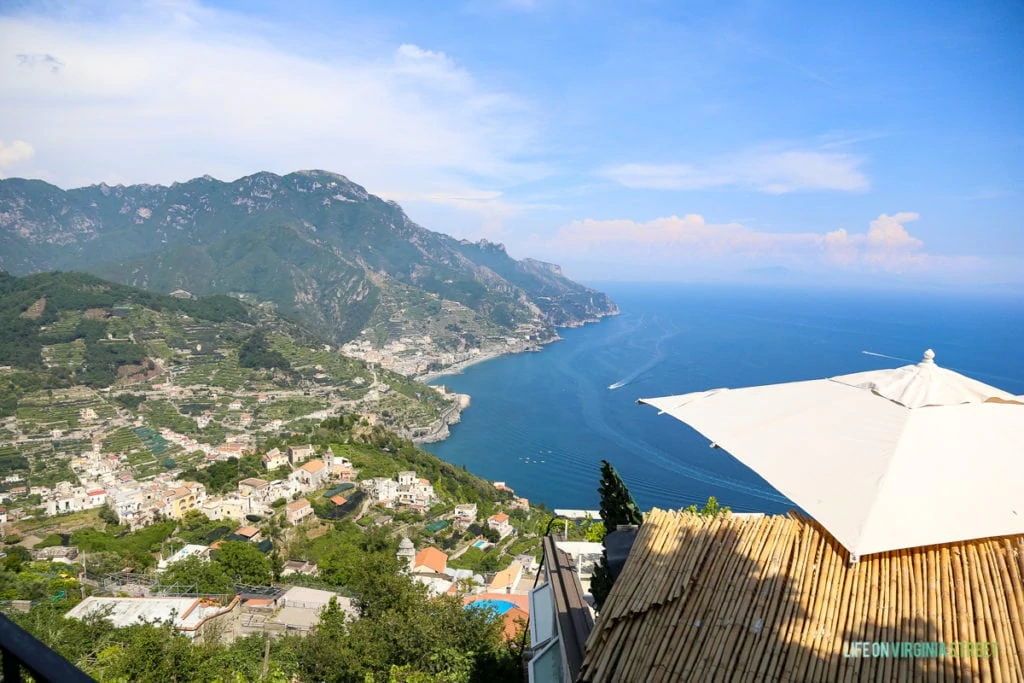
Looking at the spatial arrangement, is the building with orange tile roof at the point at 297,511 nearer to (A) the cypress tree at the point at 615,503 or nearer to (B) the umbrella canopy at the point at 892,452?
(A) the cypress tree at the point at 615,503

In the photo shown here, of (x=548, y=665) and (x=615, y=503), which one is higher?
(x=615, y=503)

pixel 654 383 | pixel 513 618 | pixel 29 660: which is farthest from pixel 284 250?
pixel 29 660

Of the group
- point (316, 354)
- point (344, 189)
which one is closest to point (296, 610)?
point (316, 354)

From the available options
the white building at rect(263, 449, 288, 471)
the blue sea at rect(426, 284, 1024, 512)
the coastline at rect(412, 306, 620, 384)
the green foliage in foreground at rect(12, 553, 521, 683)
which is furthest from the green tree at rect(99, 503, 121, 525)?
the coastline at rect(412, 306, 620, 384)

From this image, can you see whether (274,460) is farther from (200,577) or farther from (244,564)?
(200,577)

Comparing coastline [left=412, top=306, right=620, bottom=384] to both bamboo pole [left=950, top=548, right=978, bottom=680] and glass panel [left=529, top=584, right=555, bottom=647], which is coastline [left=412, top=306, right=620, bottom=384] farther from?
bamboo pole [left=950, top=548, right=978, bottom=680]

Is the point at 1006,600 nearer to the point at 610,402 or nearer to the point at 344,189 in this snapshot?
the point at 610,402
